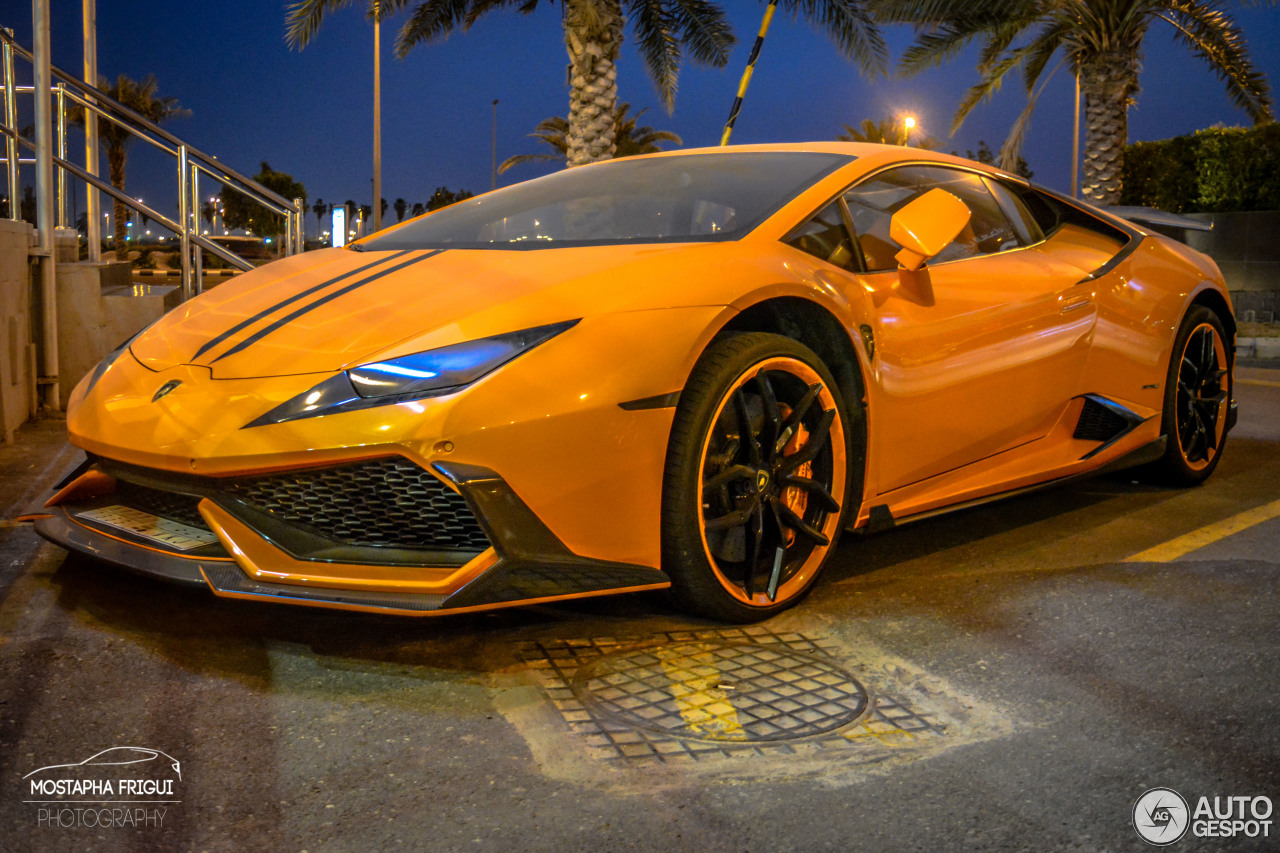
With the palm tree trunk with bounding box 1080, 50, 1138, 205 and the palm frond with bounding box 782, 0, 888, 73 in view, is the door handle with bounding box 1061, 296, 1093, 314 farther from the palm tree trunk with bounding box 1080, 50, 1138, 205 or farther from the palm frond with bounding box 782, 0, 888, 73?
the palm tree trunk with bounding box 1080, 50, 1138, 205

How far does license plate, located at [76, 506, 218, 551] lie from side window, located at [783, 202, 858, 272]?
1.68 metres

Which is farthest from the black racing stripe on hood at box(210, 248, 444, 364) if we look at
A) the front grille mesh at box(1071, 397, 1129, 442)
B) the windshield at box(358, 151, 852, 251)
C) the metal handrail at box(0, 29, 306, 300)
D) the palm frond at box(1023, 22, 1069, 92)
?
the palm frond at box(1023, 22, 1069, 92)

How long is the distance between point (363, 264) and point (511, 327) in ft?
2.95

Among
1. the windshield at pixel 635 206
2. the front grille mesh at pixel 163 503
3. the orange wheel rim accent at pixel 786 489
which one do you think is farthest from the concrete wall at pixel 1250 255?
the front grille mesh at pixel 163 503

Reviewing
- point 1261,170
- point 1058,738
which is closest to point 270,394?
point 1058,738

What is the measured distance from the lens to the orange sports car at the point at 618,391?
8.31ft

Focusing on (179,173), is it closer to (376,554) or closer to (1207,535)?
(376,554)

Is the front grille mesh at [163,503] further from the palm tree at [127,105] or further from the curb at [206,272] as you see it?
the palm tree at [127,105]

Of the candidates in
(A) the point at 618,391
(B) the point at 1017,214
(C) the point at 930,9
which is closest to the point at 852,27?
(C) the point at 930,9

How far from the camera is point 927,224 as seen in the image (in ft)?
10.7

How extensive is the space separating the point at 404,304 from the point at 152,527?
80 centimetres

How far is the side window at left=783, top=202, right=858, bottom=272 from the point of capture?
10.7 feet

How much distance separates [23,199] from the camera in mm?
6836

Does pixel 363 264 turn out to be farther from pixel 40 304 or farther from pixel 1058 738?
pixel 40 304
